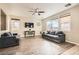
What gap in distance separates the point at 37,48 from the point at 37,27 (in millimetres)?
772

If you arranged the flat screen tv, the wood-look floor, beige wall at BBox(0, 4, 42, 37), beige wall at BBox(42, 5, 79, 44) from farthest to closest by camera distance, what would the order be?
beige wall at BBox(42, 5, 79, 44) → the flat screen tv → beige wall at BBox(0, 4, 42, 37) → the wood-look floor

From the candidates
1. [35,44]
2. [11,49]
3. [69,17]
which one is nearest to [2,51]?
[11,49]

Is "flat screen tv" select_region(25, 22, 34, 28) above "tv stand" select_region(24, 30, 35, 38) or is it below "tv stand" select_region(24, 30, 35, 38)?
above

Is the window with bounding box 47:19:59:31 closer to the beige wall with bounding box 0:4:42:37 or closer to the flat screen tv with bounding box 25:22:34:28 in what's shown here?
the beige wall with bounding box 0:4:42:37

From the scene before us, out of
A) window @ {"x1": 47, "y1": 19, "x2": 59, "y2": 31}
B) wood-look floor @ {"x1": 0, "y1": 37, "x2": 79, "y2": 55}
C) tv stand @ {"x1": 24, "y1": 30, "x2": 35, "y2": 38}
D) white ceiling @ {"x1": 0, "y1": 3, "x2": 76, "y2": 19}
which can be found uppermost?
white ceiling @ {"x1": 0, "y1": 3, "x2": 76, "y2": 19}

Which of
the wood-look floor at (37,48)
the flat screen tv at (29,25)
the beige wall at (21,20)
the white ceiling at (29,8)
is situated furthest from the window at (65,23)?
the flat screen tv at (29,25)

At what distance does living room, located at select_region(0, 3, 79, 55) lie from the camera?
328 centimetres

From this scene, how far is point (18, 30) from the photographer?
11.4 ft

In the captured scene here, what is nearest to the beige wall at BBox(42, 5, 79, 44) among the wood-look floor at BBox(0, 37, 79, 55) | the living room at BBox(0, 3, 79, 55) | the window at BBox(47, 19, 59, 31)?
the living room at BBox(0, 3, 79, 55)

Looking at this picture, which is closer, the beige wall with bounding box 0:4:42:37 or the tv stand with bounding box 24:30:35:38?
the beige wall with bounding box 0:4:42:37

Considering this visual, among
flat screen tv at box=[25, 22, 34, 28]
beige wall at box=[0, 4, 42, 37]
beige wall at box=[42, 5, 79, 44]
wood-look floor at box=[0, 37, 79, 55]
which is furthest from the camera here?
beige wall at box=[42, 5, 79, 44]

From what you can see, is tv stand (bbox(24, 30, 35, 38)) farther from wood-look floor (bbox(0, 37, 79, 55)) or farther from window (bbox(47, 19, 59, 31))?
window (bbox(47, 19, 59, 31))

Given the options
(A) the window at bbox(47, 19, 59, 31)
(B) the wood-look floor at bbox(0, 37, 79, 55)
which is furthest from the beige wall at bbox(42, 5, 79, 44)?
(B) the wood-look floor at bbox(0, 37, 79, 55)
